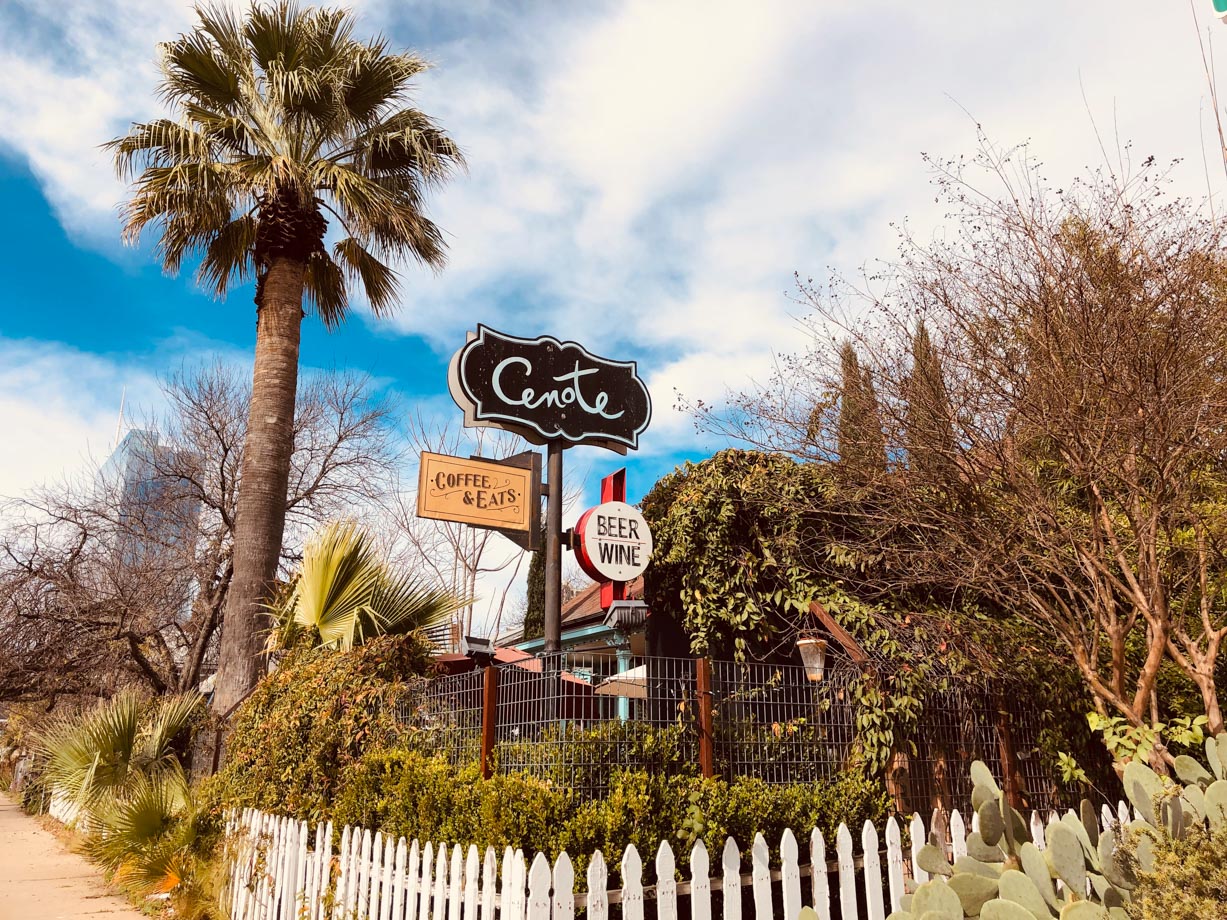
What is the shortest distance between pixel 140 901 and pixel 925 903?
333 inches

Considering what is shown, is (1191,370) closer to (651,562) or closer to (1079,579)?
(1079,579)

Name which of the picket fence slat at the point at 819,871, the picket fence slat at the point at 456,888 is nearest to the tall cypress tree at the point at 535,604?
the picket fence slat at the point at 819,871

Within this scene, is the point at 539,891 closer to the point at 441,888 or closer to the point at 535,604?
the point at 441,888

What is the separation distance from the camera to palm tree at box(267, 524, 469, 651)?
27.5 feet

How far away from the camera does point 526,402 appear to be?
25.0 ft

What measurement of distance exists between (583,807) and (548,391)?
3842 mm

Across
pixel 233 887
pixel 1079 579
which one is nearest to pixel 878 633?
pixel 1079 579

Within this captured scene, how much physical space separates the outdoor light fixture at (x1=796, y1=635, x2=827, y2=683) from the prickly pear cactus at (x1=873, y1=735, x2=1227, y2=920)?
352 cm

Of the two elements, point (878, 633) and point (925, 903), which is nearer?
point (925, 903)

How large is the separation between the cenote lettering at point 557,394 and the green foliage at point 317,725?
2342 millimetres

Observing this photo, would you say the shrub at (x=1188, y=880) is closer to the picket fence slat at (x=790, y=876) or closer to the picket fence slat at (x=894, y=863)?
the picket fence slat at (x=790, y=876)

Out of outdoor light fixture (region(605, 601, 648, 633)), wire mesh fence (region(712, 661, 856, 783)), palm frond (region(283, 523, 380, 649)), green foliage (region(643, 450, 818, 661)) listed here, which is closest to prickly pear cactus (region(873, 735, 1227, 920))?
wire mesh fence (region(712, 661, 856, 783))

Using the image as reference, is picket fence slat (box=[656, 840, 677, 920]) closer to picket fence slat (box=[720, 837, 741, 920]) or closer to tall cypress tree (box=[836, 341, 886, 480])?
picket fence slat (box=[720, 837, 741, 920])

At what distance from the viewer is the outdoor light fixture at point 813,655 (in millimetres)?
7221
